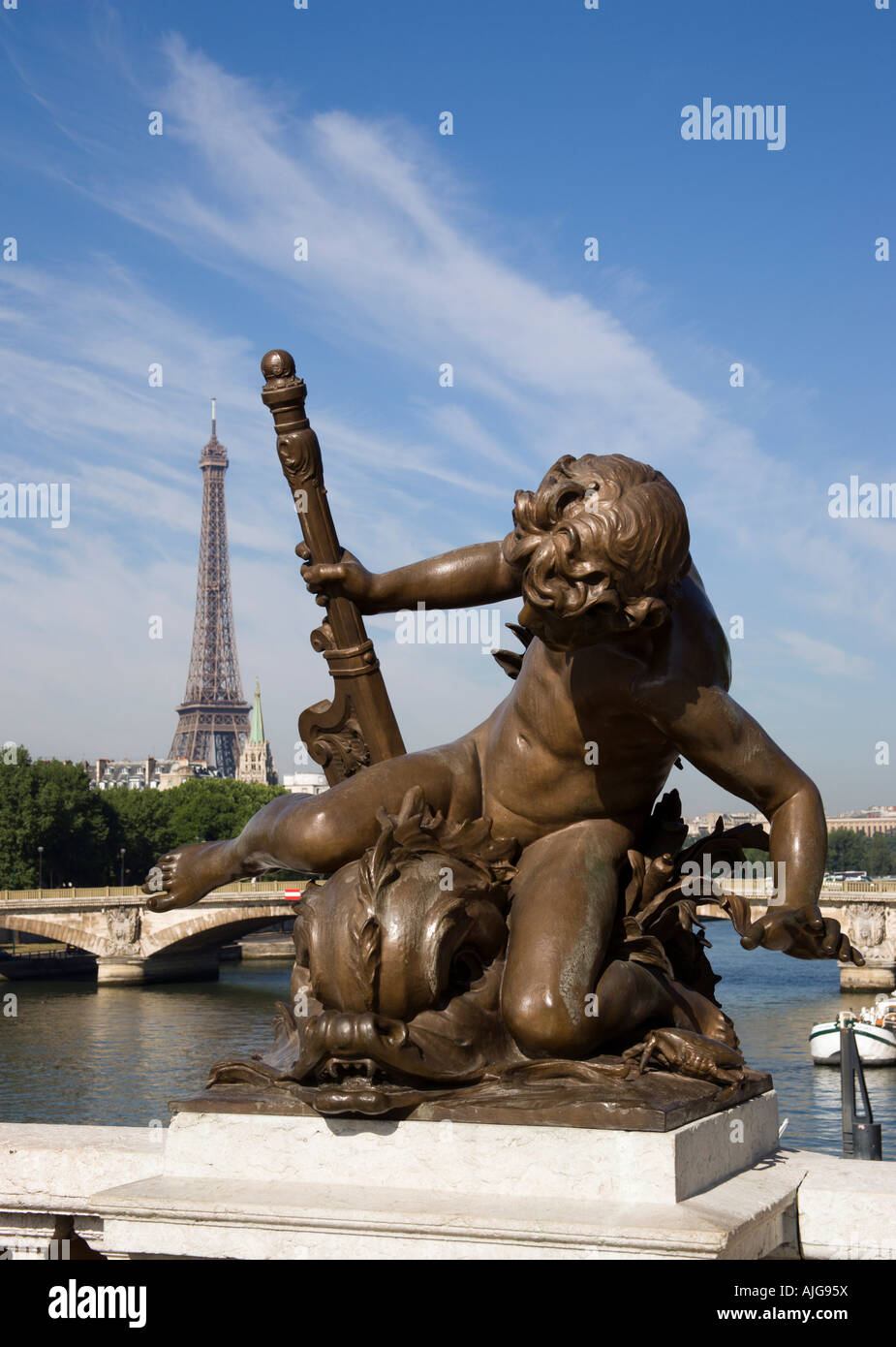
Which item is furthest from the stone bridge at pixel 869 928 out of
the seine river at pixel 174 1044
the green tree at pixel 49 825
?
the green tree at pixel 49 825

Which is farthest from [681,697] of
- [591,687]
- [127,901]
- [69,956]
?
[69,956]

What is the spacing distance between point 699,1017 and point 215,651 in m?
93.1

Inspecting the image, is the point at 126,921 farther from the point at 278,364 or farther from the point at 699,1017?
the point at 699,1017

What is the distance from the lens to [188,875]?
4773 mm

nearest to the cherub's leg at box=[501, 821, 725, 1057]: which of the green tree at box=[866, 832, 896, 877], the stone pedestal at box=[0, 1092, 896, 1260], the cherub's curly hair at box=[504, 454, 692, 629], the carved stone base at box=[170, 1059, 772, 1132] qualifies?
the carved stone base at box=[170, 1059, 772, 1132]

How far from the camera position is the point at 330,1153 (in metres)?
3.77

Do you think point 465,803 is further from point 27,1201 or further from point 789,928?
point 27,1201

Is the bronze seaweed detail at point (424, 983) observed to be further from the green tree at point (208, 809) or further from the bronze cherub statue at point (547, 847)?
the green tree at point (208, 809)

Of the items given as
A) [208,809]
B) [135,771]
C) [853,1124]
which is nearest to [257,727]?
[135,771]

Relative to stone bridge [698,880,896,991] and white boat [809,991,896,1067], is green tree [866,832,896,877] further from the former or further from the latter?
white boat [809,991,896,1067]

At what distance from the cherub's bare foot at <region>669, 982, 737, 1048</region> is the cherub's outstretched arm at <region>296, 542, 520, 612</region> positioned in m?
1.39
